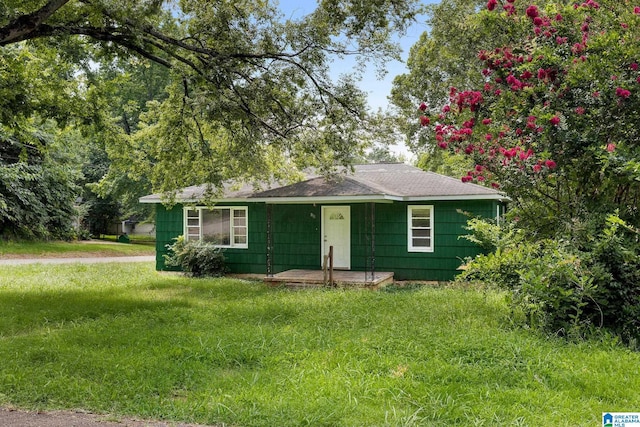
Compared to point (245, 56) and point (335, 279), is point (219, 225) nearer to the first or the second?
point (335, 279)

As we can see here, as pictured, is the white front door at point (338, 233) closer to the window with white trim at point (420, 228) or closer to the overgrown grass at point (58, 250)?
the window with white trim at point (420, 228)

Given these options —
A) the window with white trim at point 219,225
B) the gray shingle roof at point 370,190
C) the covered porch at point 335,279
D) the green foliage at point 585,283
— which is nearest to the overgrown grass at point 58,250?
the gray shingle roof at point 370,190

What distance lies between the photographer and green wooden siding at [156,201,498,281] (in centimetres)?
1207

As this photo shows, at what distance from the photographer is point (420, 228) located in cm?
Result: 1242

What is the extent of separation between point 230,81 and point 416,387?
6.33m

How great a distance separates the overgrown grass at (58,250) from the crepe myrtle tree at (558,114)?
17.8 metres

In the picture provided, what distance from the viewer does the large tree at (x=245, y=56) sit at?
766 centimetres

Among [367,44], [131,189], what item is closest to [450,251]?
[367,44]

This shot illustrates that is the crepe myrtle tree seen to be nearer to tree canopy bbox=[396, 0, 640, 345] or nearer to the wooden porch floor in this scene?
tree canopy bbox=[396, 0, 640, 345]

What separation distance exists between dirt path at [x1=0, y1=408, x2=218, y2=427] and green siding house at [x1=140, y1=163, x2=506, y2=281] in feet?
26.3

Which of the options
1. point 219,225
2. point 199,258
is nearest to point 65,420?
point 199,258

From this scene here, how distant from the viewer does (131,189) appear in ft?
85.0

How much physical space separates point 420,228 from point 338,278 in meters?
2.55

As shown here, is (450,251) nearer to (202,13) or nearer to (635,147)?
(635,147)
